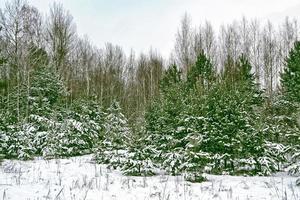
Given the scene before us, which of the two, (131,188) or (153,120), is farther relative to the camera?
(153,120)

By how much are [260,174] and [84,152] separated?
32.9 feet

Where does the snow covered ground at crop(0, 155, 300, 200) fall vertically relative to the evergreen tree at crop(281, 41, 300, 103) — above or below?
below

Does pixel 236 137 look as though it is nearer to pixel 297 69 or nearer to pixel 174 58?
pixel 297 69

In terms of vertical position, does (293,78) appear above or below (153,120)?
above

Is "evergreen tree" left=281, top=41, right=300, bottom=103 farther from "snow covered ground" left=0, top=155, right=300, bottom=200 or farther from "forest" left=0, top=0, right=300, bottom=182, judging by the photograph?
"snow covered ground" left=0, top=155, right=300, bottom=200

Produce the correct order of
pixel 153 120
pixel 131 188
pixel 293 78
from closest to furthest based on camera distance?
1. pixel 131 188
2. pixel 153 120
3. pixel 293 78

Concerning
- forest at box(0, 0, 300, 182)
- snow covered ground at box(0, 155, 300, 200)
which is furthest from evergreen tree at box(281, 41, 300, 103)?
snow covered ground at box(0, 155, 300, 200)

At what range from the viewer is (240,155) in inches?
506

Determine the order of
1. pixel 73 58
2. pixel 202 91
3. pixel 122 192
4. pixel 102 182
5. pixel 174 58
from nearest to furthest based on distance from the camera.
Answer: pixel 122 192
pixel 102 182
pixel 202 91
pixel 73 58
pixel 174 58

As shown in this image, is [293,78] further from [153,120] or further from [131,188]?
[131,188]

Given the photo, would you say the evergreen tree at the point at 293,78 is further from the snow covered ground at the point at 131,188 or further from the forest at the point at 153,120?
the snow covered ground at the point at 131,188

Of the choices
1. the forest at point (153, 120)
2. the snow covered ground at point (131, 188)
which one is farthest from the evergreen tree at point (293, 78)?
the snow covered ground at point (131, 188)

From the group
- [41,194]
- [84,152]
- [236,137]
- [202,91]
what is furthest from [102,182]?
[84,152]

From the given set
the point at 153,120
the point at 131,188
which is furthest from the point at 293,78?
the point at 131,188
